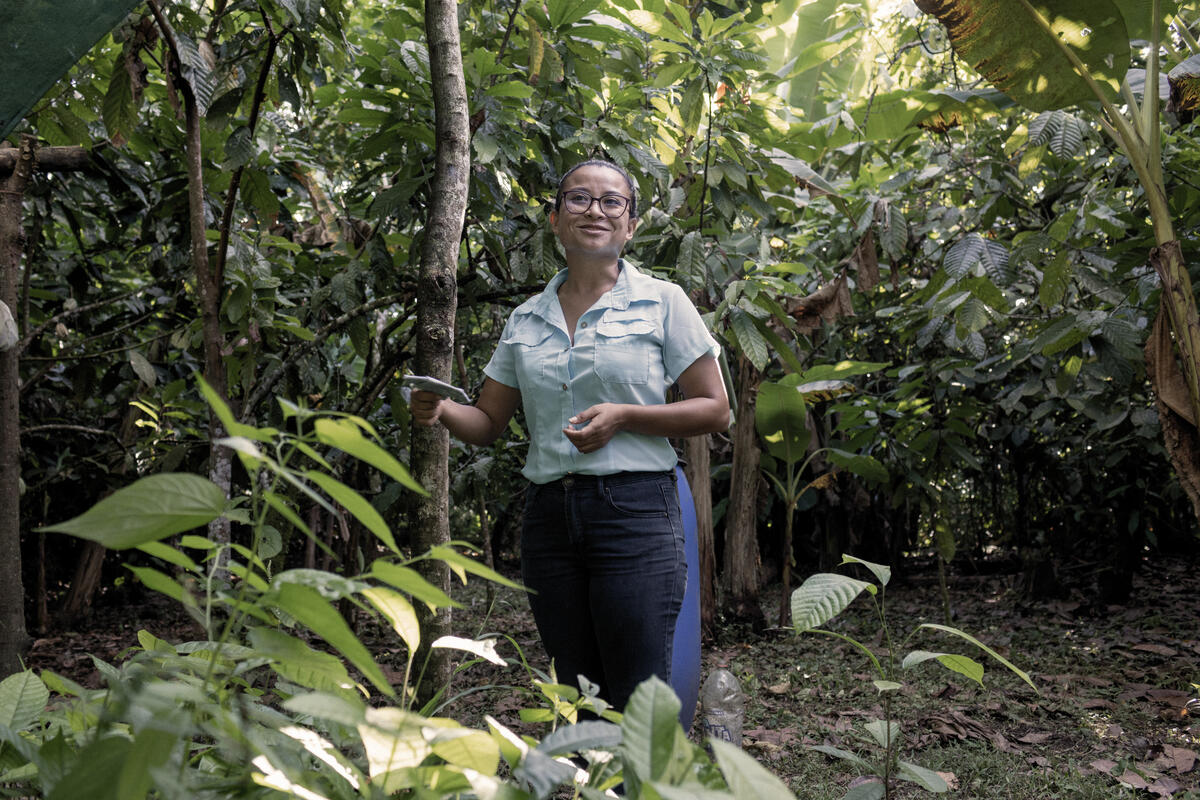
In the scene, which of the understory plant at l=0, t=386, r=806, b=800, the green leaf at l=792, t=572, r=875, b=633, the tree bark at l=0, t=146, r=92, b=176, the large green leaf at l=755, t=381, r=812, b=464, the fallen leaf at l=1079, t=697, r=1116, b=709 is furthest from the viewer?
the large green leaf at l=755, t=381, r=812, b=464

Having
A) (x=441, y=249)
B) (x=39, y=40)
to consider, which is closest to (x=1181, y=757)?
(x=441, y=249)

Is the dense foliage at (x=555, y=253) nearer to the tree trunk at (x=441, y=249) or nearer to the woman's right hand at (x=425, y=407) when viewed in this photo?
A: the tree trunk at (x=441, y=249)

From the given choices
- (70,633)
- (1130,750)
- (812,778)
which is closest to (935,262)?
(1130,750)

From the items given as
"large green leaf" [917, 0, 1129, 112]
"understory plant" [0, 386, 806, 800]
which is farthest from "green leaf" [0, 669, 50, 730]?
"large green leaf" [917, 0, 1129, 112]

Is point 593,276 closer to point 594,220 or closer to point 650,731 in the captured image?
point 594,220

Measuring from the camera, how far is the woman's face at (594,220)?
2.03m

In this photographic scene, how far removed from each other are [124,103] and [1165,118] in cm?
363

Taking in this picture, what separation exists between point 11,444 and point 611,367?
4.59 feet

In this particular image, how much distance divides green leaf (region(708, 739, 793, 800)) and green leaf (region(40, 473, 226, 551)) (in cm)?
35

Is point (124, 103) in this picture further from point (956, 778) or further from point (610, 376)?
point (956, 778)

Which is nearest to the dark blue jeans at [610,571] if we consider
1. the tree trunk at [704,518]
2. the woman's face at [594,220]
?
the woman's face at [594,220]

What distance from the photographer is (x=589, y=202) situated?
202 cm

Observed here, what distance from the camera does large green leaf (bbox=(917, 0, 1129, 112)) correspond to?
2.51 meters

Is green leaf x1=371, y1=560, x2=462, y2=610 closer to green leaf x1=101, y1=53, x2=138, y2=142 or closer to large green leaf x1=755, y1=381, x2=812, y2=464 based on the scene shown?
green leaf x1=101, y1=53, x2=138, y2=142
